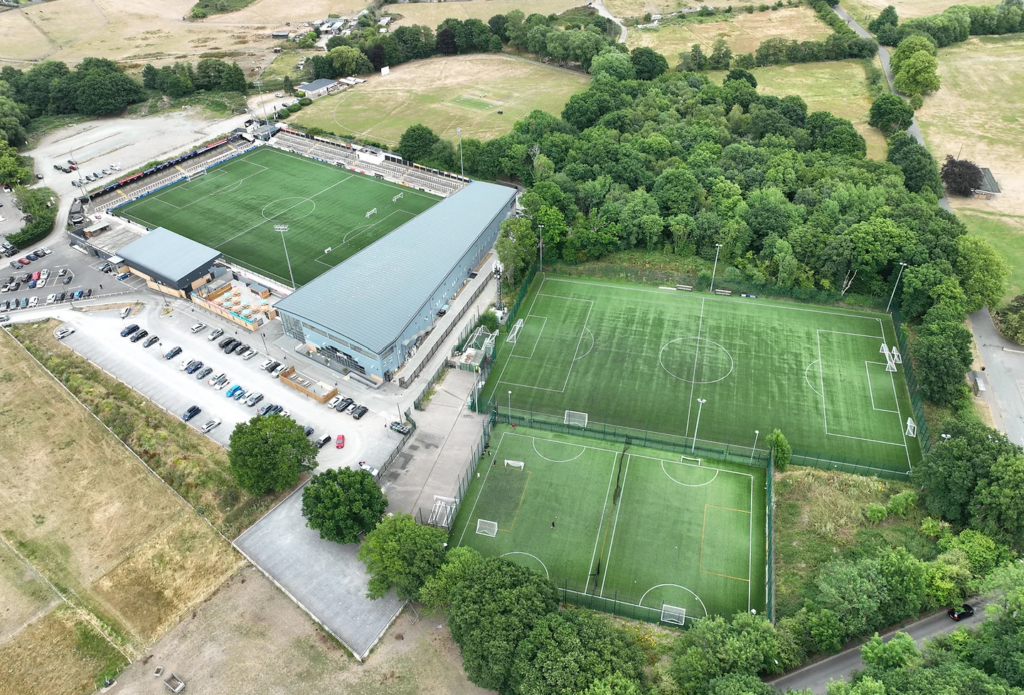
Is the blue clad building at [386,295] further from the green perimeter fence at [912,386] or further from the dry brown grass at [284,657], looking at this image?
the green perimeter fence at [912,386]

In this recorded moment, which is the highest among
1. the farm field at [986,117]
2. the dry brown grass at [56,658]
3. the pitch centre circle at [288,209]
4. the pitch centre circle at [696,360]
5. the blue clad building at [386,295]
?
the farm field at [986,117]

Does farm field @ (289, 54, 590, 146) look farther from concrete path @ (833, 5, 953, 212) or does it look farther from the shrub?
the shrub

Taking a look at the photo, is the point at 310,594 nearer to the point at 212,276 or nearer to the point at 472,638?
the point at 472,638

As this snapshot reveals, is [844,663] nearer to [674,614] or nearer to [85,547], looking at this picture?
[674,614]

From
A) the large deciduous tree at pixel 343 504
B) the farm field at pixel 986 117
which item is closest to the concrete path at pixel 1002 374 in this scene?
the farm field at pixel 986 117

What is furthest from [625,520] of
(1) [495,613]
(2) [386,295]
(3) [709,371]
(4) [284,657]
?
(2) [386,295]

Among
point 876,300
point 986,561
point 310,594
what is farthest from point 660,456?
point 876,300
